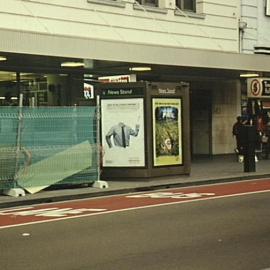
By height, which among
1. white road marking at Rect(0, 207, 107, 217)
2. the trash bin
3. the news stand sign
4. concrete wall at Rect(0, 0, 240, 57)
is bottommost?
white road marking at Rect(0, 207, 107, 217)

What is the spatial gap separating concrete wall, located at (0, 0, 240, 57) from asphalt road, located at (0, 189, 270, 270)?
25.7 feet

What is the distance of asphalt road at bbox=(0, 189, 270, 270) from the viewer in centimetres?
814

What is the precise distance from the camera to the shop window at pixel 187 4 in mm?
26123

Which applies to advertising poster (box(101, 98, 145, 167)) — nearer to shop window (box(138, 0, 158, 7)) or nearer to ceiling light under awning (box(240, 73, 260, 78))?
shop window (box(138, 0, 158, 7))

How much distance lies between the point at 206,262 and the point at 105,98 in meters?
11.1

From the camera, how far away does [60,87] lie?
2330 cm

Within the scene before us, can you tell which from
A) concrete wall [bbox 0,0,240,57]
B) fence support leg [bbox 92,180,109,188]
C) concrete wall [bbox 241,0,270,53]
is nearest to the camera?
fence support leg [bbox 92,180,109,188]

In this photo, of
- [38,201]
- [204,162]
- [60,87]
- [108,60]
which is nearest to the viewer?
[38,201]

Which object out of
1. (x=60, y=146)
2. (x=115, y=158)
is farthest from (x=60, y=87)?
(x=60, y=146)

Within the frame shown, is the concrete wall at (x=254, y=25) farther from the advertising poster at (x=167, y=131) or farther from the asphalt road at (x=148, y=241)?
the asphalt road at (x=148, y=241)

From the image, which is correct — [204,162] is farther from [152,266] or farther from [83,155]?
[152,266]

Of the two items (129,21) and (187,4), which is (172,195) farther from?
(187,4)

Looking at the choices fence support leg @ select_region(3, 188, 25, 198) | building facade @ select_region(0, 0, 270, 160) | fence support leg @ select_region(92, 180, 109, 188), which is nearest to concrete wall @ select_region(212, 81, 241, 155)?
building facade @ select_region(0, 0, 270, 160)

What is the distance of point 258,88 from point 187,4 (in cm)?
419
